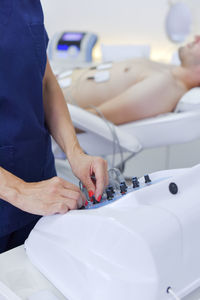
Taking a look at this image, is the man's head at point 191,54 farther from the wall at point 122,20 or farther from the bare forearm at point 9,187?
the bare forearm at point 9,187

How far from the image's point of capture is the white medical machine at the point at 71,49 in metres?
3.48

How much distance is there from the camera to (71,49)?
3.49 meters

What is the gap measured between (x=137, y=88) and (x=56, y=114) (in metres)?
1.12

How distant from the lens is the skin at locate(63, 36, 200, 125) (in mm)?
2045

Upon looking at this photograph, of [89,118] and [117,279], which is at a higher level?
[117,279]

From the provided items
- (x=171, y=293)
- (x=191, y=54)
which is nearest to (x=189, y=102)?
(x=191, y=54)

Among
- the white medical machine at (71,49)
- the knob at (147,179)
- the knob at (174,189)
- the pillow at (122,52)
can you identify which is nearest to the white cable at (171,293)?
the knob at (174,189)

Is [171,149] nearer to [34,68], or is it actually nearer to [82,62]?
[34,68]

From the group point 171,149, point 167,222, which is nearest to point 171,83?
point 171,149

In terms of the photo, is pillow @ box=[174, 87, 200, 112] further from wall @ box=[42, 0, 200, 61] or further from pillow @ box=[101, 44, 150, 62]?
wall @ box=[42, 0, 200, 61]

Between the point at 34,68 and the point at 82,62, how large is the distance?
261 cm

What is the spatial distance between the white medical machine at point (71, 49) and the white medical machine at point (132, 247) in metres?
2.87

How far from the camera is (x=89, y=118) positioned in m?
1.76

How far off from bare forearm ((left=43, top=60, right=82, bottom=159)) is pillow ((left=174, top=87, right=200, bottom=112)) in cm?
100
